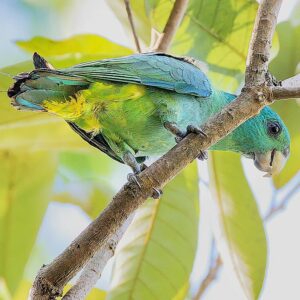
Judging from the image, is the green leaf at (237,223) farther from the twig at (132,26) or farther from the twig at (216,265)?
the twig at (132,26)

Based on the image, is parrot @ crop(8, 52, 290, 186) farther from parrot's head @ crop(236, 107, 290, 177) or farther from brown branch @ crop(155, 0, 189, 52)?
brown branch @ crop(155, 0, 189, 52)

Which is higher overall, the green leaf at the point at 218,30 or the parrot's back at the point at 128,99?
the green leaf at the point at 218,30

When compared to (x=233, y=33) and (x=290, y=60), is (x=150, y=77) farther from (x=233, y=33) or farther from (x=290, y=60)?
(x=290, y=60)

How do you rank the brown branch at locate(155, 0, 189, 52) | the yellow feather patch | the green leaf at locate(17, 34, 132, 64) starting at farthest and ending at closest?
the green leaf at locate(17, 34, 132, 64) < the brown branch at locate(155, 0, 189, 52) < the yellow feather patch

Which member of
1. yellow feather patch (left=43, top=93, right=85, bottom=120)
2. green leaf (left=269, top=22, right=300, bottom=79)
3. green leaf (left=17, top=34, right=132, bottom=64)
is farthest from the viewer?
green leaf (left=17, top=34, right=132, bottom=64)

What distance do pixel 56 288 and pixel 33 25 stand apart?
2985 mm

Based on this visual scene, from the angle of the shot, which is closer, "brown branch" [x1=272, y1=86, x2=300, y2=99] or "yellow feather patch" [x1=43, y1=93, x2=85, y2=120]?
"brown branch" [x1=272, y1=86, x2=300, y2=99]

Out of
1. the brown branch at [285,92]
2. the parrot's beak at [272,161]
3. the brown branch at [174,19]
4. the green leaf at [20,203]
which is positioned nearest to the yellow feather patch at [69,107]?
the green leaf at [20,203]

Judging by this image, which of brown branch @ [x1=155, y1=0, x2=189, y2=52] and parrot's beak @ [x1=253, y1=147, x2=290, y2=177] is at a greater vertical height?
brown branch @ [x1=155, y1=0, x2=189, y2=52]

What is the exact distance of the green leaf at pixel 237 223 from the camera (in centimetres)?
301

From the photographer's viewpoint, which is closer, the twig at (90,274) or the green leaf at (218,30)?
the twig at (90,274)

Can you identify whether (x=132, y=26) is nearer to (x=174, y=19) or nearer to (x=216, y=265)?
(x=174, y=19)

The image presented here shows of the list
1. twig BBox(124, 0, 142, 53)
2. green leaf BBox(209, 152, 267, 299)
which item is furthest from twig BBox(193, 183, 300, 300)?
twig BBox(124, 0, 142, 53)

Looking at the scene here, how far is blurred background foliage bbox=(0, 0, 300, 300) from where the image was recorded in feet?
9.77
